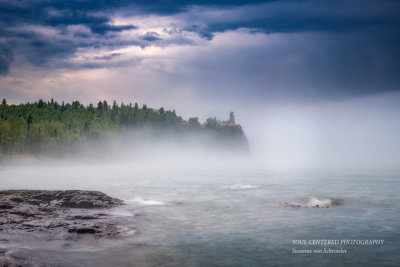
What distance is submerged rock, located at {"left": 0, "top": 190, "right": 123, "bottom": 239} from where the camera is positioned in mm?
22094

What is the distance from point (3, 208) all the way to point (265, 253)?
66.5ft

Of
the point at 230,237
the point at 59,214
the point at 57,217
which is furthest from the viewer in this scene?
the point at 59,214

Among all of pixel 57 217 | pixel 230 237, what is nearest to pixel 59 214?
pixel 57 217

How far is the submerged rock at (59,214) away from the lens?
22.1 m

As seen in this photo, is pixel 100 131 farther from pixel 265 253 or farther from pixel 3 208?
pixel 265 253

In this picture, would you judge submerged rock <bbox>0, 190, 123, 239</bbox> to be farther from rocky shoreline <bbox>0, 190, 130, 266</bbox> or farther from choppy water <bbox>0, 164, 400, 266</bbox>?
choppy water <bbox>0, 164, 400, 266</bbox>

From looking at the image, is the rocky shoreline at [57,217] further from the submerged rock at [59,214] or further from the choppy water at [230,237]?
the choppy water at [230,237]

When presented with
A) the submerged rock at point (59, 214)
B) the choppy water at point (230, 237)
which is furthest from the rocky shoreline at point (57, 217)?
the choppy water at point (230, 237)

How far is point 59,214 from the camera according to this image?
2738 centimetres

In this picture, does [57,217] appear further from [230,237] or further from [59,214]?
[230,237]

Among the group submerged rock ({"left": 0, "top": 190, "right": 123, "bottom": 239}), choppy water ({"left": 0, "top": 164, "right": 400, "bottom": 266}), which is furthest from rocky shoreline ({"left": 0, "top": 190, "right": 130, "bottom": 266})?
choppy water ({"left": 0, "top": 164, "right": 400, "bottom": 266})

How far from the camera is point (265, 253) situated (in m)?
20.0

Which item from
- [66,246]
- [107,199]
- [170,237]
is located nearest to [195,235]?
[170,237]

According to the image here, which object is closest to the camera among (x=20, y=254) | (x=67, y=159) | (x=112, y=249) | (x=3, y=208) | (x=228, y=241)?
(x=20, y=254)
